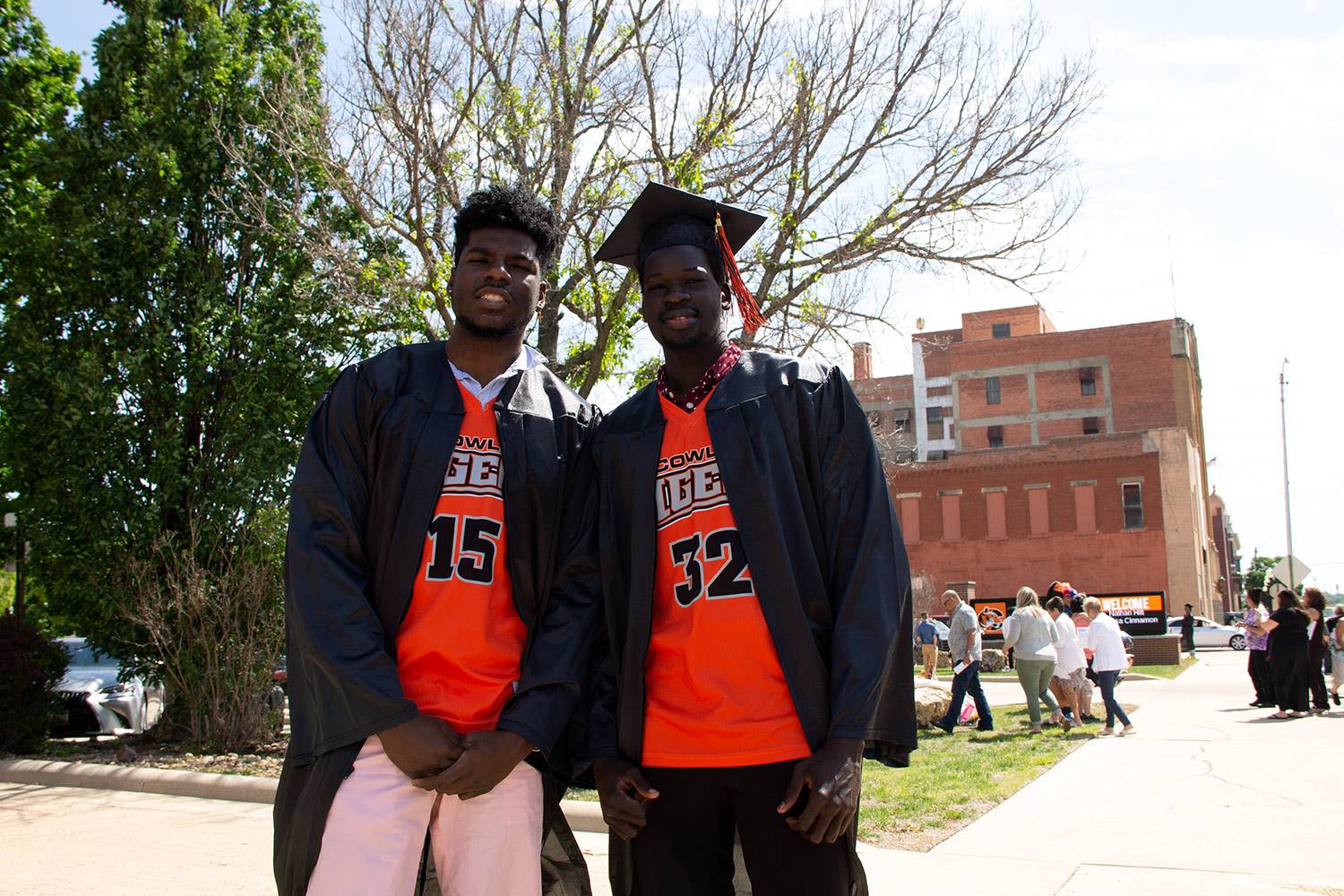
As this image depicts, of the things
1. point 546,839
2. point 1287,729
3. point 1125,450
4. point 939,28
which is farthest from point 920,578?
point 546,839

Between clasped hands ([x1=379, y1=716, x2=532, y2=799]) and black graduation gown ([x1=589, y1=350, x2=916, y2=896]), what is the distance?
311 millimetres

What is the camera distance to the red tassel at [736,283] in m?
3.27

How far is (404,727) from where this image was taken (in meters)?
2.68

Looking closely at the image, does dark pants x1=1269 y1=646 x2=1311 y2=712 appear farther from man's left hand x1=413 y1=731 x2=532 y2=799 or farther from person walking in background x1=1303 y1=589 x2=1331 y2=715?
man's left hand x1=413 y1=731 x2=532 y2=799

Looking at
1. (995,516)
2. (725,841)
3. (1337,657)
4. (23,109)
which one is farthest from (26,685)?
(995,516)

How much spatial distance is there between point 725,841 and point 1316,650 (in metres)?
15.5

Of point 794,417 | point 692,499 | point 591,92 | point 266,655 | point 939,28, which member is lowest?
point 266,655

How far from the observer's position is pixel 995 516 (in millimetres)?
51250

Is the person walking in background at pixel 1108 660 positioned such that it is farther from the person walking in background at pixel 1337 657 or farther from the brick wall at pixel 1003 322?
the brick wall at pixel 1003 322

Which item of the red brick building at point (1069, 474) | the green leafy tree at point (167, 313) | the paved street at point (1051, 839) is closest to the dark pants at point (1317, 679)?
the paved street at point (1051, 839)

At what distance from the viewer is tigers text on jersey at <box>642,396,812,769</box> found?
8.87ft

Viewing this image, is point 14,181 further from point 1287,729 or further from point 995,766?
point 1287,729

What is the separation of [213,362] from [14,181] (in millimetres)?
5412

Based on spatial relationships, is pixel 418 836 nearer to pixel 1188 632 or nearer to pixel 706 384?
pixel 706 384
